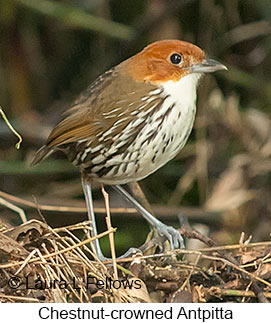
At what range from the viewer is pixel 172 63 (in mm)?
3361

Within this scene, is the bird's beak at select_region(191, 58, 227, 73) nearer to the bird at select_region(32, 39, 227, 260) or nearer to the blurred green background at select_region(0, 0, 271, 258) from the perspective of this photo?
the bird at select_region(32, 39, 227, 260)

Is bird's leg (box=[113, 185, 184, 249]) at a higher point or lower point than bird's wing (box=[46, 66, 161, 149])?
lower

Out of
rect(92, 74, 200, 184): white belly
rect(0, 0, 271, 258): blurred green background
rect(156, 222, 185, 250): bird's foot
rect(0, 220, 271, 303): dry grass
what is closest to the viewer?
rect(0, 220, 271, 303): dry grass

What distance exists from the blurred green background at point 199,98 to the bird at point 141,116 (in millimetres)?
1293

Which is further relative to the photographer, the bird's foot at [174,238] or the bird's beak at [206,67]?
the bird's beak at [206,67]

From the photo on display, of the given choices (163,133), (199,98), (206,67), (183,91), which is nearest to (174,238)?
(163,133)

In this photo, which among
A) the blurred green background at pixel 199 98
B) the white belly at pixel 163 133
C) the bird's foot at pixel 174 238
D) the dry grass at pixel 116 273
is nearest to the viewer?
the dry grass at pixel 116 273

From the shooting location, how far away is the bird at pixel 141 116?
10.8 feet

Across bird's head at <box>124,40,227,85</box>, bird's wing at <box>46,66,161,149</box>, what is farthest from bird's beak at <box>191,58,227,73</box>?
bird's wing at <box>46,66,161,149</box>

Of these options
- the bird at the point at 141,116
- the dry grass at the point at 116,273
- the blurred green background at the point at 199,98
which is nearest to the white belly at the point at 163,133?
the bird at the point at 141,116

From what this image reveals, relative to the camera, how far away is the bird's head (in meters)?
3.34

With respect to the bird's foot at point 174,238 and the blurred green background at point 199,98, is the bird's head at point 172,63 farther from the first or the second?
the blurred green background at point 199,98

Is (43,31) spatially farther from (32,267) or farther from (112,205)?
(32,267)

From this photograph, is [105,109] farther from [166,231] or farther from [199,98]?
[199,98]
